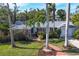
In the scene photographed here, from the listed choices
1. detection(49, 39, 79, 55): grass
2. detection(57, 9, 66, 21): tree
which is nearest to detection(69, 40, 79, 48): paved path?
detection(49, 39, 79, 55): grass

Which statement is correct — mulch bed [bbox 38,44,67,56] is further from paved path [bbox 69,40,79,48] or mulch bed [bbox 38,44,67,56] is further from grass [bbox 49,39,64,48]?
paved path [bbox 69,40,79,48]

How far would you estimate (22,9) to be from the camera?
68.0 metres

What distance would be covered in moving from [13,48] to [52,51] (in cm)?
42

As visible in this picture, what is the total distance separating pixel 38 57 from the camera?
2677 inches

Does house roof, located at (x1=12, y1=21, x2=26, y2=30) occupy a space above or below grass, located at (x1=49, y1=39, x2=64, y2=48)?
above

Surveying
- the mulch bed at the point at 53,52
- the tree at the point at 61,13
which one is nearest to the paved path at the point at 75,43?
the mulch bed at the point at 53,52

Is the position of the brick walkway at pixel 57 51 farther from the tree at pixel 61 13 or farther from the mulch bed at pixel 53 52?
the tree at pixel 61 13

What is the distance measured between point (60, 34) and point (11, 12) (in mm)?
573

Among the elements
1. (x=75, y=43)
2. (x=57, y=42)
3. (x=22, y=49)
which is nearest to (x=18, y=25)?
(x=22, y=49)

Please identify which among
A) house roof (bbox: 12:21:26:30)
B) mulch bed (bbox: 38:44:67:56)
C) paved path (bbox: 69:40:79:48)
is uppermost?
house roof (bbox: 12:21:26:30)

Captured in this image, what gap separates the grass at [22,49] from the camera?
6800 centimetres

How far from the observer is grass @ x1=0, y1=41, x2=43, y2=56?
6800 cm

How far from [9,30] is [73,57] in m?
0.74

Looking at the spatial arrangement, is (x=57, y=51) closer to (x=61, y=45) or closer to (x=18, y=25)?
(x=61, y=45)
